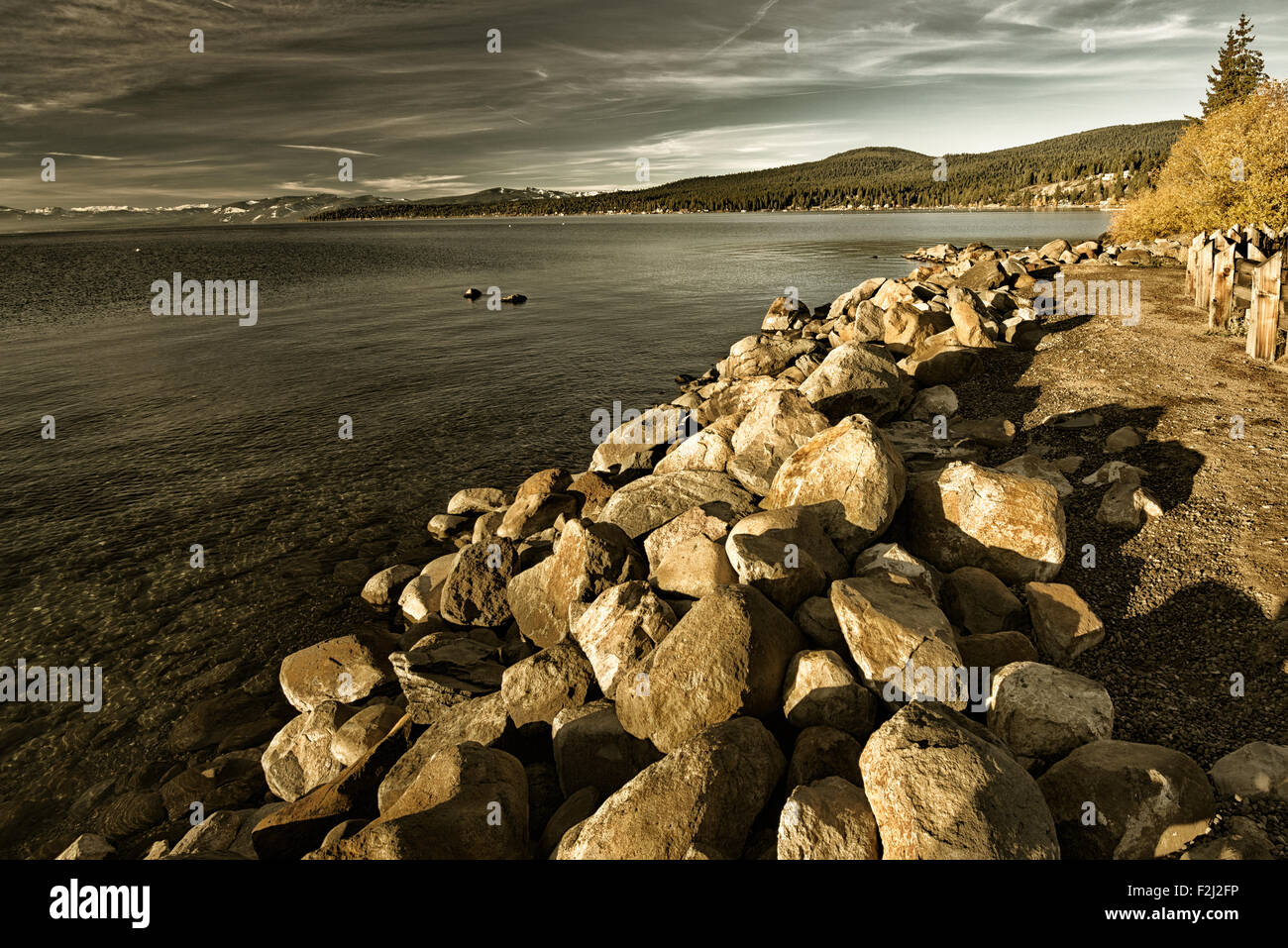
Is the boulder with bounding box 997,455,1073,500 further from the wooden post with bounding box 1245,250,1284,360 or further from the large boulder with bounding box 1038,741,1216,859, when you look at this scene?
the wooden post with bounding box 1245,250,1284,360

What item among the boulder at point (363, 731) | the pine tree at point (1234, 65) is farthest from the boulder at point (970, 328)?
the pine tree at point (1234, 65)

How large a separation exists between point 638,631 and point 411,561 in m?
7.81

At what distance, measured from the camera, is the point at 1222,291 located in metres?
17.0

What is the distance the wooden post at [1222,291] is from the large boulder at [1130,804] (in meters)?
17.1

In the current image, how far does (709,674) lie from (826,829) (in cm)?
177

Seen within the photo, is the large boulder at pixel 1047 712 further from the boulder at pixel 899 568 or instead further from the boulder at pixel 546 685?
the boulder at pixel 546 685

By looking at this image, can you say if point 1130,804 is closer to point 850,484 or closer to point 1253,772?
point 1253,772

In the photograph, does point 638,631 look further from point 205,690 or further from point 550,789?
point 205,690

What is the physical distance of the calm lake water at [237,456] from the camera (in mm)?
10477

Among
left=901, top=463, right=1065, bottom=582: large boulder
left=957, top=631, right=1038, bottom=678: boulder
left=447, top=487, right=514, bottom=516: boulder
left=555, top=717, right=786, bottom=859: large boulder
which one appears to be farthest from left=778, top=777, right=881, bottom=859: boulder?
left=447, top=487, right=514, bottom=516: boulder

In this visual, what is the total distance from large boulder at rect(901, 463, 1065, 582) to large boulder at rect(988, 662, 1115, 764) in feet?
7.61

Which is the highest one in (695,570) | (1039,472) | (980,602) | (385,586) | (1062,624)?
(1039,472)

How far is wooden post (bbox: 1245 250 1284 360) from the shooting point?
13.7m

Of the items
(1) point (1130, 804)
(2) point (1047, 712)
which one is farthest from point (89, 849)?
(1) point (1130, 804)
